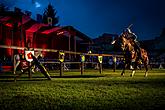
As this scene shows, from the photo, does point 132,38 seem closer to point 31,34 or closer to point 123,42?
point 123,42

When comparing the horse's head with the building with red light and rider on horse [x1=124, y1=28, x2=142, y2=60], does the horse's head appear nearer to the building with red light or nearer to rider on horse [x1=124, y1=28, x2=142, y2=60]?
rider on horse [x1=124, y1=28, x2=142, y2=60]

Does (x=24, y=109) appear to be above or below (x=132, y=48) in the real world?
below

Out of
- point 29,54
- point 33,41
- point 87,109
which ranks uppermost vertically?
point 33,41

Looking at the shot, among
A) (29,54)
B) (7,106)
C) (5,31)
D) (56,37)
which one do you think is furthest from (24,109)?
(56,37)

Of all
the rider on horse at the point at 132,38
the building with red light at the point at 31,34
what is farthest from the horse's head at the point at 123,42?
the building with red light at the point at 31,34

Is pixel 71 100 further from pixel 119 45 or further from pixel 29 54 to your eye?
pixel 119 45

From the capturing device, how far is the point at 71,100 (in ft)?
24.8

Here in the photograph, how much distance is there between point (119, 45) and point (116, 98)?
1237cm

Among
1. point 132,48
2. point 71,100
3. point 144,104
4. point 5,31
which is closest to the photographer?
point 144,104

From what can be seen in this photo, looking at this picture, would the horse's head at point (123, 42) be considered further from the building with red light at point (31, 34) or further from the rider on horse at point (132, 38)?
the building with red light at point (31, 34)

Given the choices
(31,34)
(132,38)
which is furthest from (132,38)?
(31,34)

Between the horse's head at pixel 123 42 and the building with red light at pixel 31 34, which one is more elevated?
the building with red light at pixel 31 34

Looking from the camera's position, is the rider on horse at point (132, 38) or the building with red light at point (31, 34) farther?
the building with red light at point (31, 34)

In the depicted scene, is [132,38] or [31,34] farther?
[31,34]
